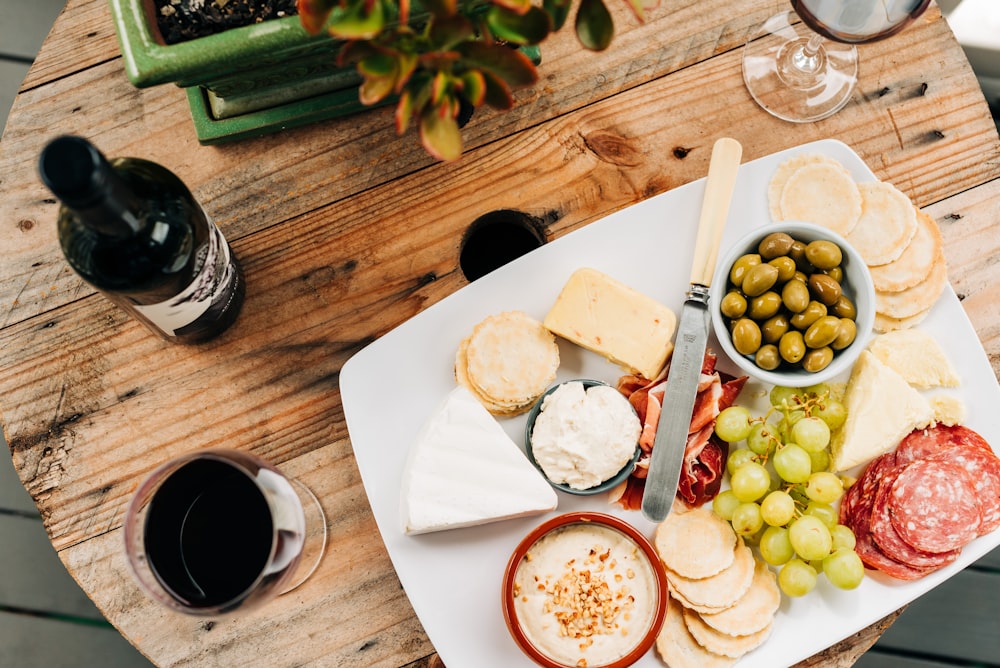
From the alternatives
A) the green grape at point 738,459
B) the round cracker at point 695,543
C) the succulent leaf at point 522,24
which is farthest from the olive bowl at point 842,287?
the succulent leaf at point 522,24

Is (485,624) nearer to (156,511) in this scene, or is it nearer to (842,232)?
(156,511)

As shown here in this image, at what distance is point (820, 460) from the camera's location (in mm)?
1067

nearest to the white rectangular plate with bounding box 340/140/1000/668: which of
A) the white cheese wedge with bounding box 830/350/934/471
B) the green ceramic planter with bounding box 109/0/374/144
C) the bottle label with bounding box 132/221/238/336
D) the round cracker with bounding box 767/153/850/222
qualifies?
the round cracker with bounding box 767/153/850/222

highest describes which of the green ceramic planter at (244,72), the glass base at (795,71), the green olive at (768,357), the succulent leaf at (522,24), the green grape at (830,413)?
the succulent leaf at (522,24)

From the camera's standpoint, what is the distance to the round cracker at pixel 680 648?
1025 mm

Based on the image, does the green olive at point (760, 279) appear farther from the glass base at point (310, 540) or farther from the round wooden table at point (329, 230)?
the glass base at point (310, 540)

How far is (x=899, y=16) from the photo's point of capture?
94 cm

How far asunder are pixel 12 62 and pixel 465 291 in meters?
1.53

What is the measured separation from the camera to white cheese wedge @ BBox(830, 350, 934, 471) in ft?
3.40

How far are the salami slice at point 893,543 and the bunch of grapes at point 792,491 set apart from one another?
37 mm

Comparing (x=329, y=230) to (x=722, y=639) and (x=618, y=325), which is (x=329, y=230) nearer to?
Result: (x=618, y=325)

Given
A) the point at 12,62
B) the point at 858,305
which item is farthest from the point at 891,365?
Answer: the point at 12,62

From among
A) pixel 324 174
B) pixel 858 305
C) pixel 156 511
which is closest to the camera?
pixel 156 511

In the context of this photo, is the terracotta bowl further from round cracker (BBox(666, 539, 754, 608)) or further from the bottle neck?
the bottle neck
